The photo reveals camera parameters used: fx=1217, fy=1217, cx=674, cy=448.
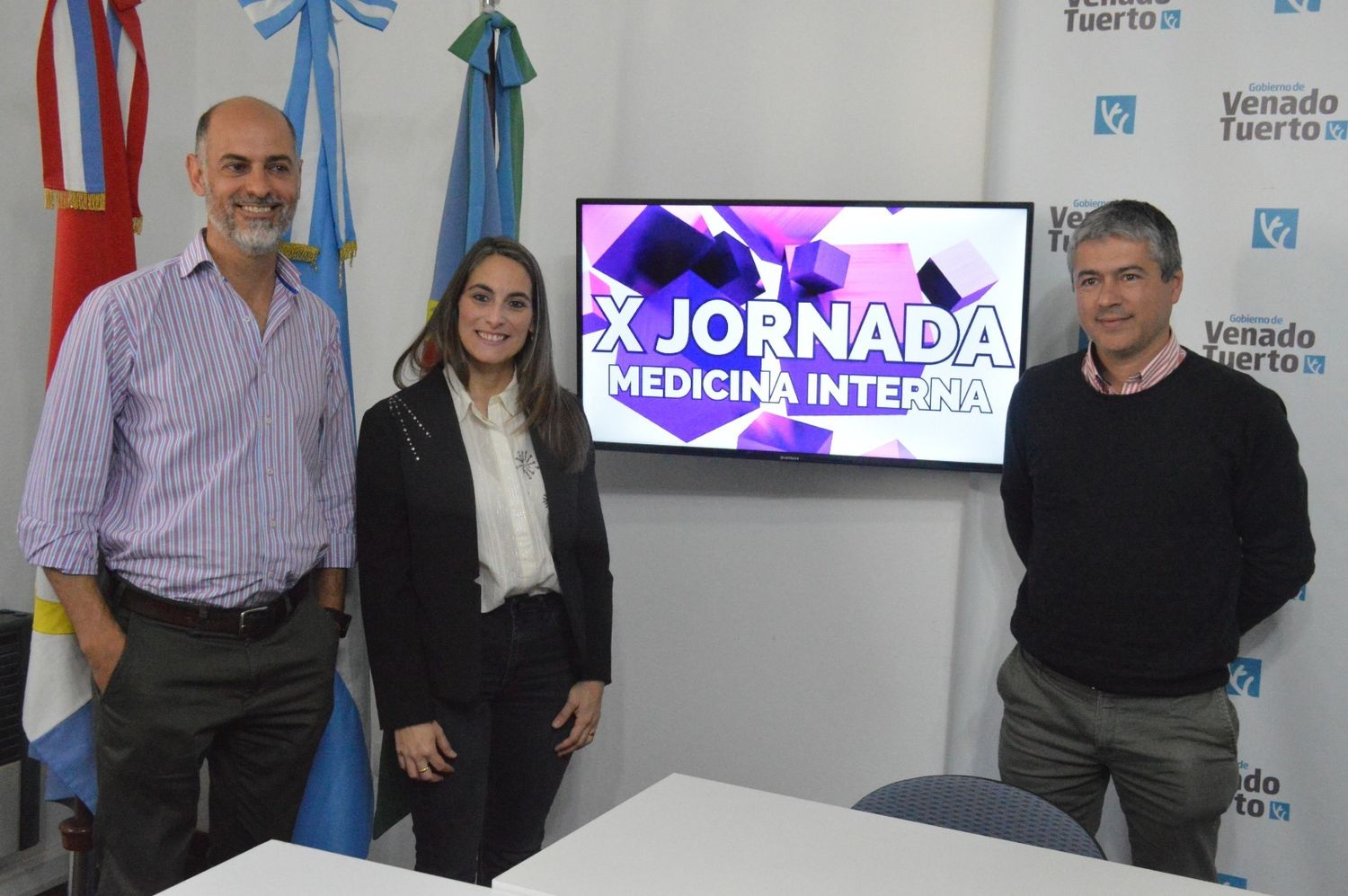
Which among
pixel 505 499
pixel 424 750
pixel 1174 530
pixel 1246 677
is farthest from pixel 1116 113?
pixel 424 750

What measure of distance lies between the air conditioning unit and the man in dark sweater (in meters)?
2.49

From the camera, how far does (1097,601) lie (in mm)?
2434

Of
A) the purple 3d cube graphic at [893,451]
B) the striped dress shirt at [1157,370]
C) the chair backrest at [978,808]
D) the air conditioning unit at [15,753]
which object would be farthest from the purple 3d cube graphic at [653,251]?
the air conditioning unit at [15,753]

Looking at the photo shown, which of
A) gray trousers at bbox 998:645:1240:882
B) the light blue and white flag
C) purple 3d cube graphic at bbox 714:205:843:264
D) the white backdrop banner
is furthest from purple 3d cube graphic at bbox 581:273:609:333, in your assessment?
gray trousers at bbox 998:645:1240:882

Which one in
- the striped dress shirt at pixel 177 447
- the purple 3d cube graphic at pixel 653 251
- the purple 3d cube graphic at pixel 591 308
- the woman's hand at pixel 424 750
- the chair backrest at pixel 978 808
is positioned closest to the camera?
the chair backrest at pixel 978 808

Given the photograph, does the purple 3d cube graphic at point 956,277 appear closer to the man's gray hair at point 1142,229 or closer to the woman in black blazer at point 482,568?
the man's gray hair at point 1142,229

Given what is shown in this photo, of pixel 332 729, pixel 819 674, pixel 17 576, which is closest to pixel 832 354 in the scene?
pixel 819 674

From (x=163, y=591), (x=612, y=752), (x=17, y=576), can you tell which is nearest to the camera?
(x=163, y=591)

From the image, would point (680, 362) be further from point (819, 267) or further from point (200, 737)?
point (200, 737)

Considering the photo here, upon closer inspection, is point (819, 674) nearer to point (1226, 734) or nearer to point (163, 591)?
point (1226, 734)

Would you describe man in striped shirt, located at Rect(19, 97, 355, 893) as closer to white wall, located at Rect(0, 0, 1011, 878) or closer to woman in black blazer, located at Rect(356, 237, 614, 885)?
woman in black blazer, located at Rect(356, 237, 614, 885)

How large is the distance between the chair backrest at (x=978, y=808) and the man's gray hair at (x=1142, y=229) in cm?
108

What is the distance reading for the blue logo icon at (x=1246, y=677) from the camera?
9.26 ft

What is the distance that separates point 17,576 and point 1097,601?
111 inches
